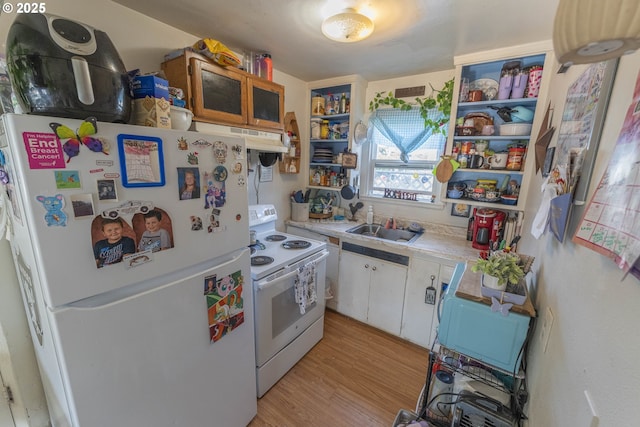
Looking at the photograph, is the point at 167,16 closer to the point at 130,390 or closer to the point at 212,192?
the point at 212,192

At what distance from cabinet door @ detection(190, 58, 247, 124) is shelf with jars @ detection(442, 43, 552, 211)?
5.19 feet

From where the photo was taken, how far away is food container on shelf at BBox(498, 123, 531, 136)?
5.85ft

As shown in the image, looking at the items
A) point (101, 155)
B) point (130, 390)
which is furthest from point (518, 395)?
point (101, 155)

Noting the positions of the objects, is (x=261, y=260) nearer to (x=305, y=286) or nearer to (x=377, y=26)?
(x=305, y=286)

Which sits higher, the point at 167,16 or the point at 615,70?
the point at 167,16

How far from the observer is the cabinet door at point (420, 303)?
200 centimetres

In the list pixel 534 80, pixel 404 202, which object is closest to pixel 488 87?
pixel 534 80

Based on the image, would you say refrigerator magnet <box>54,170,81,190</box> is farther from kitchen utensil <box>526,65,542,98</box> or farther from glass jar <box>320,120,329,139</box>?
kitchen utensil <box>526,65,542,98</box>

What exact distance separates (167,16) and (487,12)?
5.86ft

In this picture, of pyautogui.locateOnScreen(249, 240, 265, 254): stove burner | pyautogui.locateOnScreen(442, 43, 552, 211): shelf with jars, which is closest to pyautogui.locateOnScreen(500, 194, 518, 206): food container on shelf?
pyautogui.locateOnScreen(442, 43, 552, 211): shelf with jars

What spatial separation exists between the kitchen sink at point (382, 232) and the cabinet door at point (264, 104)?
1.18 m

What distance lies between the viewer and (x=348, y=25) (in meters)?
1.32

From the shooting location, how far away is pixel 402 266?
2.12 metres

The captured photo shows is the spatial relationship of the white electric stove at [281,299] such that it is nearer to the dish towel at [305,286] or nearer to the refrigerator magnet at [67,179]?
the dish towel at [305,286]
